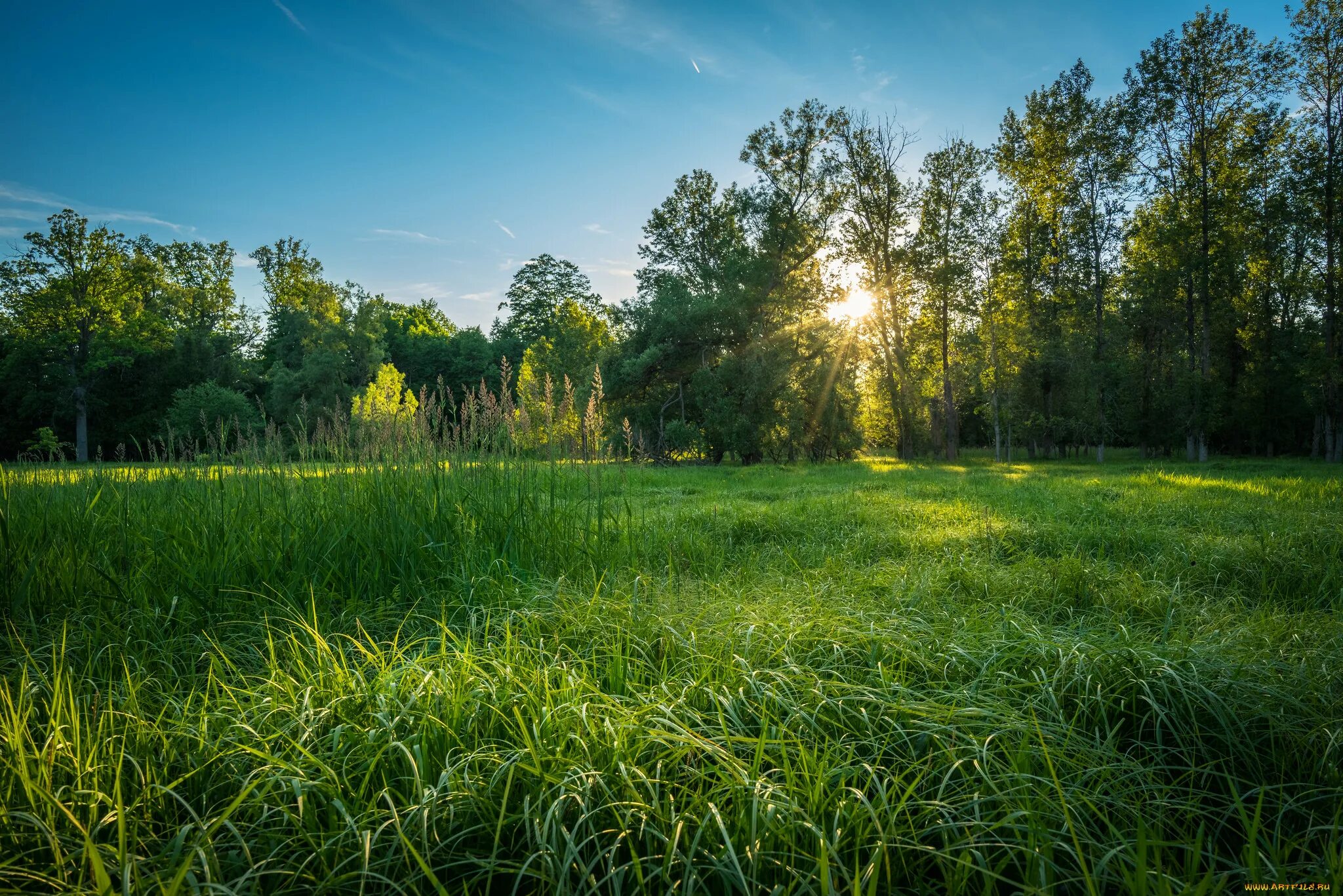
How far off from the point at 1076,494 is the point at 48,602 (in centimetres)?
1125

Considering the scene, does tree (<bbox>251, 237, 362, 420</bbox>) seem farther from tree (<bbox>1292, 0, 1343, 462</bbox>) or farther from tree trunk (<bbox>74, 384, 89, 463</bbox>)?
tree (<bbox>1292, 0, 1343, 462</bbox>)

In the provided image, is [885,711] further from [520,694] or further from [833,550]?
[833,550]

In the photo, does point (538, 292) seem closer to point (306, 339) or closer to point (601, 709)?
point (306, 339)

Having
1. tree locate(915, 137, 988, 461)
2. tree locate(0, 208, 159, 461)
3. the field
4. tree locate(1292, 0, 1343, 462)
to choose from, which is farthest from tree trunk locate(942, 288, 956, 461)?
tree locate(0, 208, 159, 461)

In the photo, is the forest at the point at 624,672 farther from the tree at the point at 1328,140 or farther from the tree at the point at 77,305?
the tree at the point at 77,305

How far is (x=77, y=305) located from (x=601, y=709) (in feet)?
122

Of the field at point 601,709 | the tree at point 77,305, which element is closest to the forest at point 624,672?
the field at point 601,709

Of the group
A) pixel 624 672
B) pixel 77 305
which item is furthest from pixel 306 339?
pixel 624 672

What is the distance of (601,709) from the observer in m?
2.03

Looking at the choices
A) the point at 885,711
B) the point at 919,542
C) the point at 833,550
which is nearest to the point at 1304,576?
the point at 919,542

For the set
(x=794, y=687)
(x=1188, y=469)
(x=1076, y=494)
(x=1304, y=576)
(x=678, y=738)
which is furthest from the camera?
(x=1188, y=469)

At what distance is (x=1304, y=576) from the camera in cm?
411

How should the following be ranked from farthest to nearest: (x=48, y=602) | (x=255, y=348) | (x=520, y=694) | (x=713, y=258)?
(x=255, y=348) → (x=713, y=258) → (x=48, y=602) → (x=520, y=694)

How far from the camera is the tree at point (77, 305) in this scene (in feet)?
81.7
